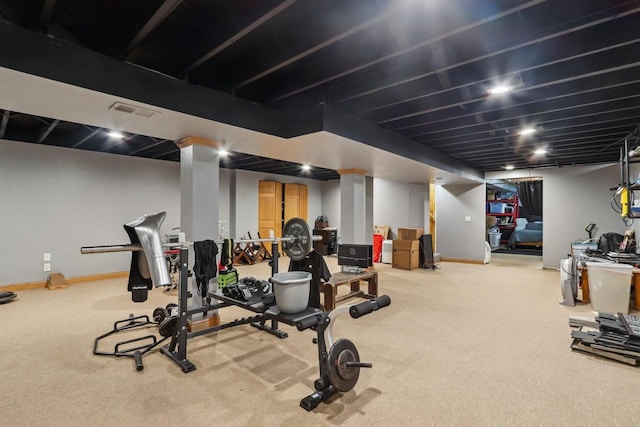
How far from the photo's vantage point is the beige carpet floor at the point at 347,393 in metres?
2.01

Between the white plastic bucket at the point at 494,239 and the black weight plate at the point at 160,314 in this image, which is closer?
the black weight plate at the point at 160,314

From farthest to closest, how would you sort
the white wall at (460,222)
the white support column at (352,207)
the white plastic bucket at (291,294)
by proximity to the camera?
the white wall at (460,222) < the white support column at (352,207) < the white plastic bucket at (291,294)

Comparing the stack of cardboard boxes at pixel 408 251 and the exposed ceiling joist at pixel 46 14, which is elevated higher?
the exposed ceiling joist at pixel 46 14

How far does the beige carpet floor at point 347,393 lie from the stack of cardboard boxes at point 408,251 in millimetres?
3231

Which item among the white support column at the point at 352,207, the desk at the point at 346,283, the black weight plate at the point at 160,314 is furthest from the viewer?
the white support column at the point at 352,207

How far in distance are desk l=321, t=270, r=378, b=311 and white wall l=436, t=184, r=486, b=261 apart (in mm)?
4708

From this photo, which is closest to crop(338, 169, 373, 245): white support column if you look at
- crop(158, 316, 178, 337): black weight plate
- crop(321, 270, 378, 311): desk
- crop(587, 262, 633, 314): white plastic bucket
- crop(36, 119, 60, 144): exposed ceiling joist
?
crop(321, 270, 378, 311): desk

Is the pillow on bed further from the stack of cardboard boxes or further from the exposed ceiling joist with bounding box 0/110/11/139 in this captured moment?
the exposed ceiling joist with bounding box 0/110/11/139

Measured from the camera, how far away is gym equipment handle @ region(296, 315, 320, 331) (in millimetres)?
2045

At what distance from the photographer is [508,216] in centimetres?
1259

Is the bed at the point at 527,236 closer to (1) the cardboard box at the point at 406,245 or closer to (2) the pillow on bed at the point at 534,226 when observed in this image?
(2) the pillow on bed at the point at 534,226

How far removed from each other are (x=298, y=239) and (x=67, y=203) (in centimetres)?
509

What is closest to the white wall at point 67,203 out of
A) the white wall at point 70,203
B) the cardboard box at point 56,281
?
the white wall at point 70,203

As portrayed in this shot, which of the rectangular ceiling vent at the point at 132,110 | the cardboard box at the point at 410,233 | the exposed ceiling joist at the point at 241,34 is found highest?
the exposed ceiling joist at the point at 241,34
